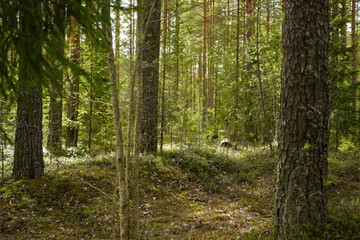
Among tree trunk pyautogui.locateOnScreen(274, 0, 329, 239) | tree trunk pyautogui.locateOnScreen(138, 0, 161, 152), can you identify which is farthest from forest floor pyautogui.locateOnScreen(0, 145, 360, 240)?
tree trunk pyautogui.locateOnScreen(138, 0, 161, 152)

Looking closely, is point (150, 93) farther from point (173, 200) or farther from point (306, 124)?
→ point (306, 124)

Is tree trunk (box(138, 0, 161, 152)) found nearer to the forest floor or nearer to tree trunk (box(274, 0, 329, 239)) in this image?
the forest floor

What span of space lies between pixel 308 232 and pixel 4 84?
3786mm

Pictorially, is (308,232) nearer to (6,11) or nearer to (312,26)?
Answer: (312,26)

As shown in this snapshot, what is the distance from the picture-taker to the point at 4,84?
2.27m

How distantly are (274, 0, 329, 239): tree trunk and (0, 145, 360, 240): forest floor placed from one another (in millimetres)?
298

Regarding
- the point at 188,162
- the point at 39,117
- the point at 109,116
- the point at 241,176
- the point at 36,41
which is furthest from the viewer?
the point at 109,116

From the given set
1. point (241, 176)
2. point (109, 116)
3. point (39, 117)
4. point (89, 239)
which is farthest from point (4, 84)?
point (109, 116)

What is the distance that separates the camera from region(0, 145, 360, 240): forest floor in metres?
5.09

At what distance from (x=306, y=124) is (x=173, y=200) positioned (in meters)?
4.31

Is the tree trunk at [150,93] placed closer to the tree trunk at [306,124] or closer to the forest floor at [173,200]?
the forest floor at [173,200]

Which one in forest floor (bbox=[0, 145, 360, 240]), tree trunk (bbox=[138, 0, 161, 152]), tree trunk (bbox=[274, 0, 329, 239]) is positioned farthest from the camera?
tree trunk (bbox=[138, 0, 161, 152])

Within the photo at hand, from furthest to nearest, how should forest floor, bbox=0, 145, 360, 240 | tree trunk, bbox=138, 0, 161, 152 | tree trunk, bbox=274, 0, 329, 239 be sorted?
tree trunk, bbox=138, 0, 161, 152
forest floor, bbox=0, 145, 360, 240
tree trunk, bbox=274, 0, 329, 239

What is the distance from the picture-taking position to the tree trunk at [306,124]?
4008 millimetres
